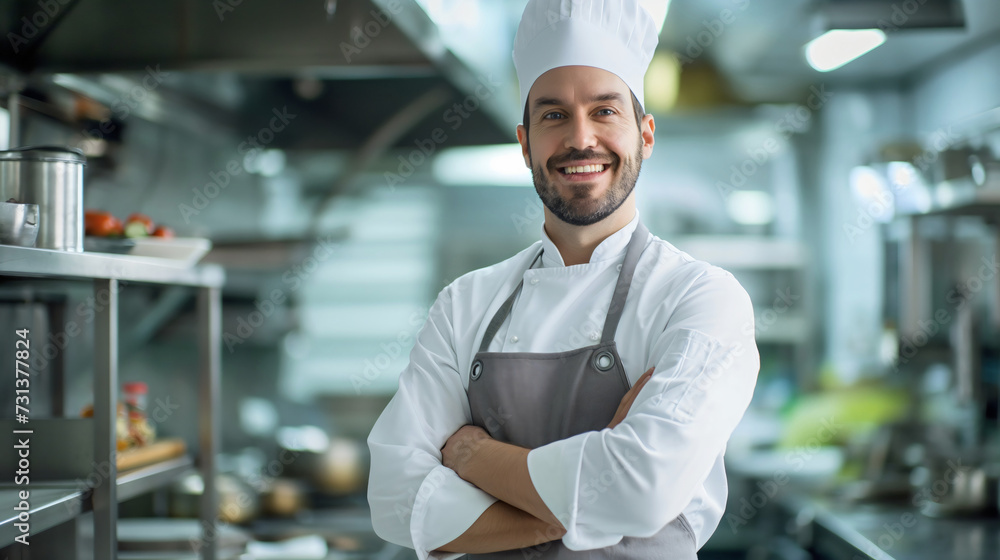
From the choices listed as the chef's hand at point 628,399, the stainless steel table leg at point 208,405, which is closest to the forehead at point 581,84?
the chef's hand at point 628,399

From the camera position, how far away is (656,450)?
1046mm

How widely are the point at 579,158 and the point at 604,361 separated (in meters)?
0.31

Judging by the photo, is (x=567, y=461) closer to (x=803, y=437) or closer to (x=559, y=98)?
(x=559, y=98)

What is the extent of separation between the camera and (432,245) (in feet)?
12.6

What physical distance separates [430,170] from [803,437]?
2275mm

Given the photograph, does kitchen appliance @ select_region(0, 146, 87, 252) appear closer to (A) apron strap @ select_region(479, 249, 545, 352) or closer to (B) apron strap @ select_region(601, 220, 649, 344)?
(A) apron strap @ select_region(479, 249, 545, 352)

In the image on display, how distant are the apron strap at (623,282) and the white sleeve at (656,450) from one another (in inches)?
4.7

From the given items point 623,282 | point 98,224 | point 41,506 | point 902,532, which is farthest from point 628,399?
point 902,532

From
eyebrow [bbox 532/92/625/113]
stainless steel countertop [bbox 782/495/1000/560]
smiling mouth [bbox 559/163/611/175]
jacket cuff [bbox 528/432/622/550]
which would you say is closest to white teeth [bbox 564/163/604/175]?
smiling mouth [bbox 559/163/611/175]

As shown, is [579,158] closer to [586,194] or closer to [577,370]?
[586,194]

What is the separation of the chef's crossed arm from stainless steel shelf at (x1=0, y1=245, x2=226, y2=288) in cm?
63

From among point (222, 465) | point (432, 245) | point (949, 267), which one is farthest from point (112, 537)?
point (949, 267)

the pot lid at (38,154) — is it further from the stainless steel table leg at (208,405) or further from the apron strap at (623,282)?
the apron strap at (623,282)

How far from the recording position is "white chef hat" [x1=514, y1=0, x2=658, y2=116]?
4.23ft
